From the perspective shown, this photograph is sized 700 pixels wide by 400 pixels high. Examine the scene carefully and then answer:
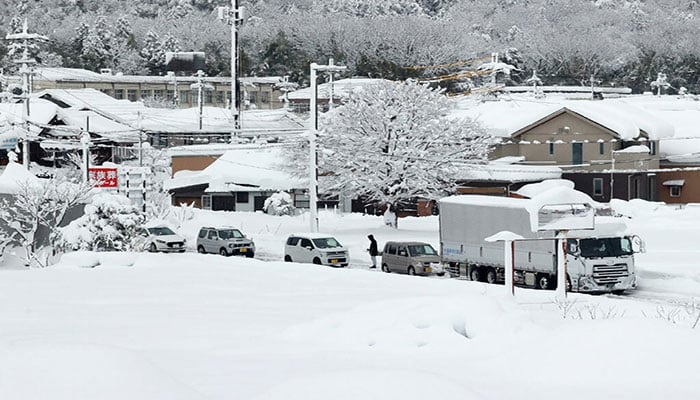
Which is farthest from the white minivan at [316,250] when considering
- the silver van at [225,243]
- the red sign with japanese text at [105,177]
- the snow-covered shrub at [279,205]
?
the snow-covered shrub at [279,205]

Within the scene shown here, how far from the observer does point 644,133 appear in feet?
243

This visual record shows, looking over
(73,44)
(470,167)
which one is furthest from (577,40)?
(470,167)

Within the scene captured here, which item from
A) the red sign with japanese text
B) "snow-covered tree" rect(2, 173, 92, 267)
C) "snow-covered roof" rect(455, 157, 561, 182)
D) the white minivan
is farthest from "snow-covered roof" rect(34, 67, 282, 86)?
"snow-covered tree" rect(2, 173, 92, 267)

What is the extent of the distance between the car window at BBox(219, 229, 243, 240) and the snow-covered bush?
8.11m

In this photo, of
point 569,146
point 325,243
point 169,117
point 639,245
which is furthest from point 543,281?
point 169,117

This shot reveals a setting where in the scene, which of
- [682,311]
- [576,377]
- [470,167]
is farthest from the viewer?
[470,167]

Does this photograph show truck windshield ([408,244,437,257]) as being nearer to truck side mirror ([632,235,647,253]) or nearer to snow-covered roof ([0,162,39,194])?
truck side mirror ([632,235,647,253])

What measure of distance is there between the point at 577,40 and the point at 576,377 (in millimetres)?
186470

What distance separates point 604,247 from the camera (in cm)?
3488

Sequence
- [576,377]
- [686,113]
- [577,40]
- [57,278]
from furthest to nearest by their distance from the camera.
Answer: [577,40] < [686,113] < [57,278] < [576,377]

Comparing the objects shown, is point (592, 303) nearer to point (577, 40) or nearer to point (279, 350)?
point (279, 350)

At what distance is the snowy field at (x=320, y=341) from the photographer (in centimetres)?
1304

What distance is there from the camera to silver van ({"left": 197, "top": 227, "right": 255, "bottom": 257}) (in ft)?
162

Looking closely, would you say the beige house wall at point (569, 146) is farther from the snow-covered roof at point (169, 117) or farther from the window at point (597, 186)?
the snow-covered roof at point (169, 117)
